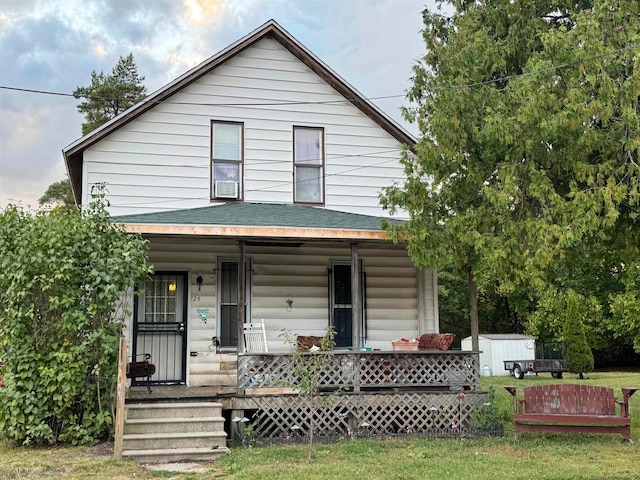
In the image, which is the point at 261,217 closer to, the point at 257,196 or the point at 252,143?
the point at 257,196

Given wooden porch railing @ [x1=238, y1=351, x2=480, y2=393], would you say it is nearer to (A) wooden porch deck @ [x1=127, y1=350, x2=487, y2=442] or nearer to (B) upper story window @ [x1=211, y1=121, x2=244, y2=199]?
(A) wooden porch deck @ [x1=127, y1=350, x2=487, y2=442]

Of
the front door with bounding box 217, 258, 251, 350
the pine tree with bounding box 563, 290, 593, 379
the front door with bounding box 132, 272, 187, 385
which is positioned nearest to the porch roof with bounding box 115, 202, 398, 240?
the front door with bounding box 217, 258, 251, 350

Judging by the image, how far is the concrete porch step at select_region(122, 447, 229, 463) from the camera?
8078mm

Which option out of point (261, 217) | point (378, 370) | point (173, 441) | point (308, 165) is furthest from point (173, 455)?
point (308, 165)

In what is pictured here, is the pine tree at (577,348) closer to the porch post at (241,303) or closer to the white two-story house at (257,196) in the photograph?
the white two-story house at (257,196)

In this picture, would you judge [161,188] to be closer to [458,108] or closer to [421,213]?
[421,213]

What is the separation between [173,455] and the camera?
821cm

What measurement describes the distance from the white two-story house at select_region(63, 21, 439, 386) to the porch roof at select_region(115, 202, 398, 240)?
0.08 metres

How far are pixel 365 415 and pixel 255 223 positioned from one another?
11.1 ft

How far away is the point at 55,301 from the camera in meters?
8.41

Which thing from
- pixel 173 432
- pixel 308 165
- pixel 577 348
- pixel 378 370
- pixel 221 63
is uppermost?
pixel 221 63

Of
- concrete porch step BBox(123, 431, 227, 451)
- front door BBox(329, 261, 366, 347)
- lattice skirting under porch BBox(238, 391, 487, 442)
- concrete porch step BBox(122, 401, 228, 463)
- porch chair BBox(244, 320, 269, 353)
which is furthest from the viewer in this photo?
front door BBox(329, 261, 366, 347)

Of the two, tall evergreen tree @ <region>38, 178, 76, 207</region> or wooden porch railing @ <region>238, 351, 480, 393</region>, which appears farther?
tall evergreen tree @ <region>38, 178, 76, 207</region>

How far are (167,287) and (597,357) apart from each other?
93.4 feet
